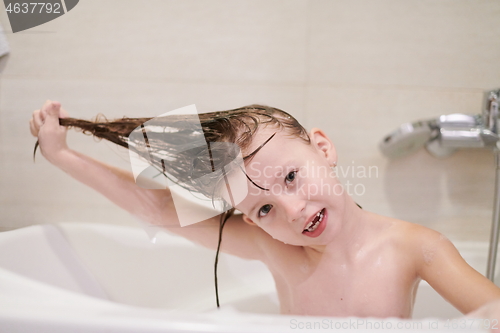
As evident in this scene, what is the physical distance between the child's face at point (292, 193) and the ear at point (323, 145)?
4 centimetres

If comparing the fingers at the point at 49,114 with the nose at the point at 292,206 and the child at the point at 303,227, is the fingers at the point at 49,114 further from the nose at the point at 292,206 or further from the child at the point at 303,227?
the nose at the point at 292,206

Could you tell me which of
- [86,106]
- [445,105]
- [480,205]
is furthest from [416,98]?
[86,106]

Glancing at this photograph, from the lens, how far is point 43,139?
737mm

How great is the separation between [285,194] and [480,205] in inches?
24.1

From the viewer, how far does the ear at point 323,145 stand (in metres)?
0.66

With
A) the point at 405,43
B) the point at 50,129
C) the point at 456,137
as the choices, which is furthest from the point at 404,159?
the point at 50,129

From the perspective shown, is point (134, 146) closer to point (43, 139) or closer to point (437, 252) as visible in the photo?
point (43, 139)

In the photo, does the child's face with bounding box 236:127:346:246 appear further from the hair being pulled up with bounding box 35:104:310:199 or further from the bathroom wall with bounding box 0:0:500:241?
the bathroom wall with bounding box 0:0:500:241

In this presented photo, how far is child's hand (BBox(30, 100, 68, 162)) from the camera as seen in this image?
730mm

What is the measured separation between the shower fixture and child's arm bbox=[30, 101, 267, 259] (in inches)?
16.5

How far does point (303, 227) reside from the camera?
576 mm
